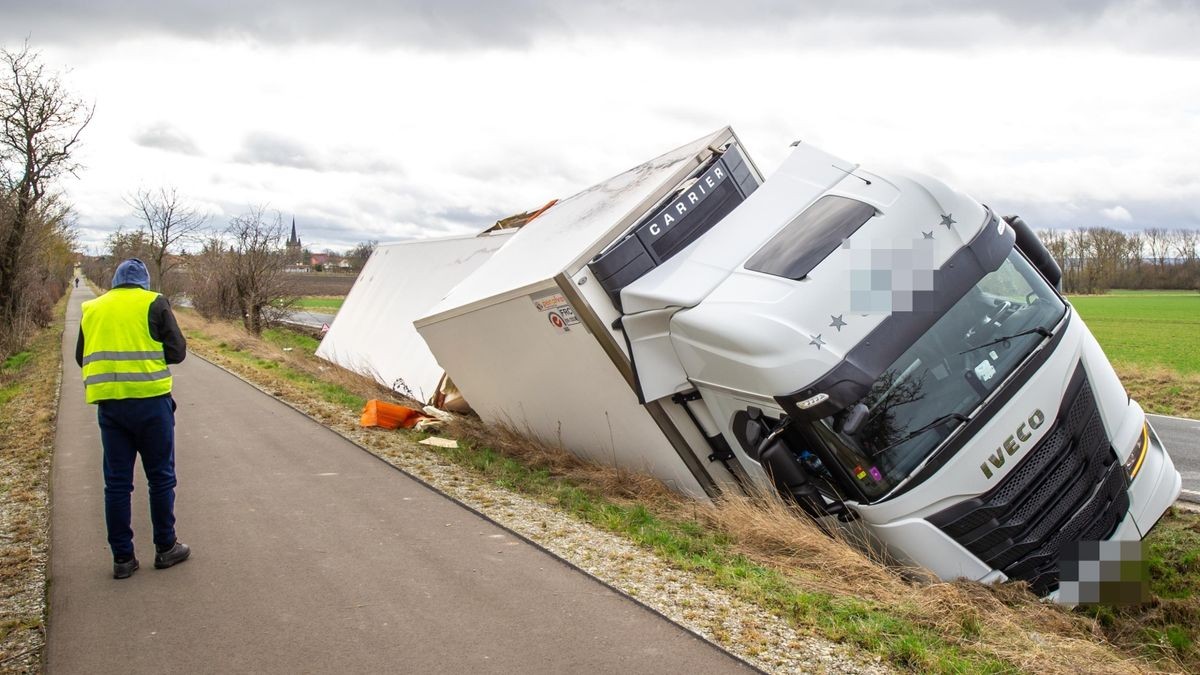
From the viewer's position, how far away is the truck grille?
4.86 m

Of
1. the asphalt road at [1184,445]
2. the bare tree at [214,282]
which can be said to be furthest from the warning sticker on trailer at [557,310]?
the bare tree at [214,282]

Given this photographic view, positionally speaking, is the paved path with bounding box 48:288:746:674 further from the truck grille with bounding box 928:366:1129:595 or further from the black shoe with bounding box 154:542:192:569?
the truck grille with bounding box 928:366:1129:595

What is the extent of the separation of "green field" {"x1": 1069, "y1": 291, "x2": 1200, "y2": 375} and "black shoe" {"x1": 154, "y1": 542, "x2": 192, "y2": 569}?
17561 mm

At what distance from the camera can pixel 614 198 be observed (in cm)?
813

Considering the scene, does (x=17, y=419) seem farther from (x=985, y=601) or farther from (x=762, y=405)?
(x=985, y=601)

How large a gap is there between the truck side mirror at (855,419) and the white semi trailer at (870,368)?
0.01 m

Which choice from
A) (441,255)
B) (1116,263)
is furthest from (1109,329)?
(1116,263)

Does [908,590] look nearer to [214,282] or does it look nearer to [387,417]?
[387,417]

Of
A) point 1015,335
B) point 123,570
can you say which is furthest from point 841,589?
point 123,570

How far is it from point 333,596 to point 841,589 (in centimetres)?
268

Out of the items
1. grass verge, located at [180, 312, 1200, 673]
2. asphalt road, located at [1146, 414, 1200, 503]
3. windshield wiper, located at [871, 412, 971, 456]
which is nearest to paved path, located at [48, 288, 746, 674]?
grass verge, located at [180, 312, 1200, 673]

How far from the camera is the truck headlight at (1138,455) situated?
536 centimetres

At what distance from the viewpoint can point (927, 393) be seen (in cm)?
504

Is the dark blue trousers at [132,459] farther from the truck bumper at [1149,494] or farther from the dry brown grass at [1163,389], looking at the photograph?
the dry brown grass at [1163,389]
